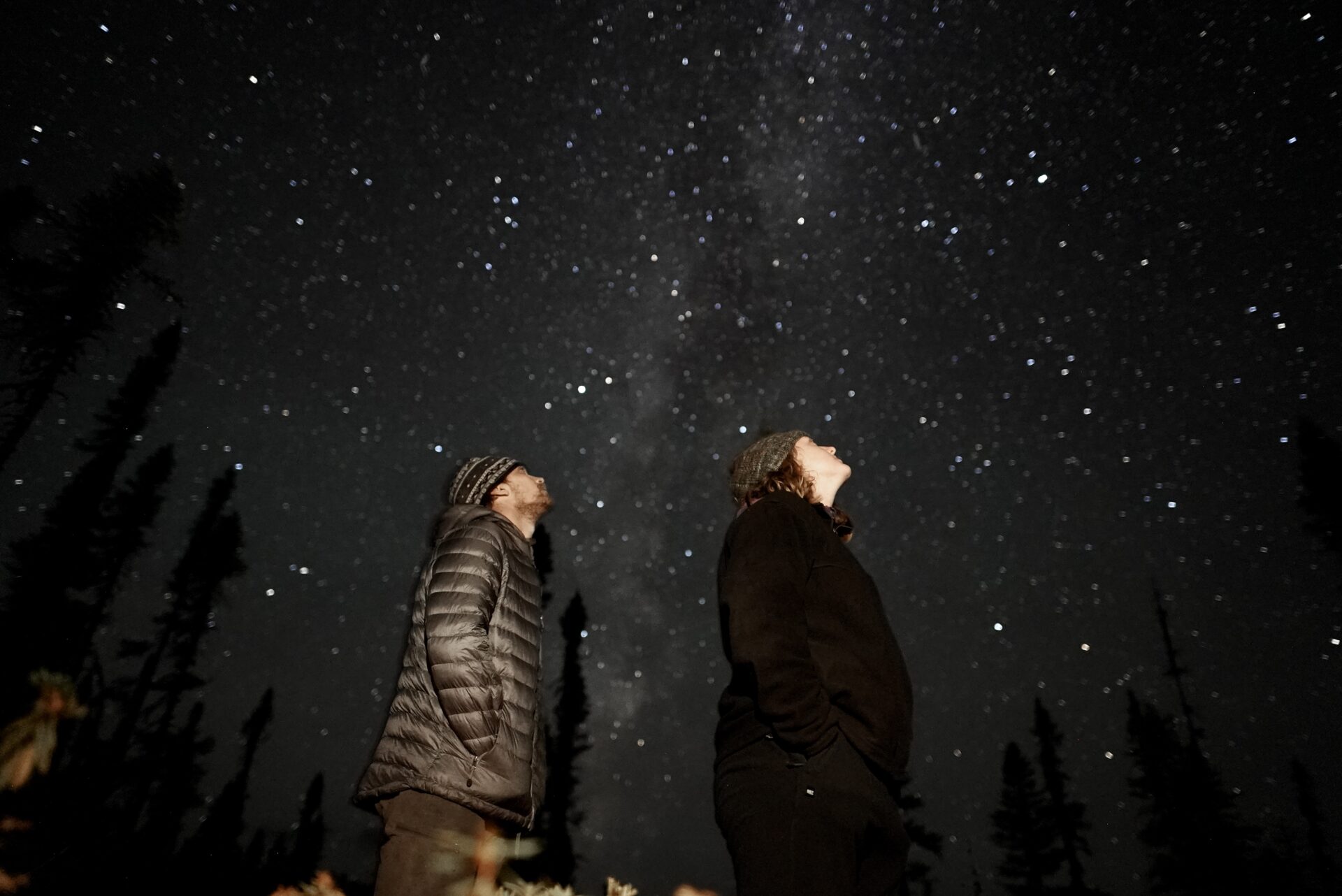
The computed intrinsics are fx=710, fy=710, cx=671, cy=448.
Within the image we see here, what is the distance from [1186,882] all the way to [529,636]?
59159 mm

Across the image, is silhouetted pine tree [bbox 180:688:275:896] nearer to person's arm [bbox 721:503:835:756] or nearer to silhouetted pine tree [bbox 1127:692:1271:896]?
person's arm [bbox 721:503:835:756]

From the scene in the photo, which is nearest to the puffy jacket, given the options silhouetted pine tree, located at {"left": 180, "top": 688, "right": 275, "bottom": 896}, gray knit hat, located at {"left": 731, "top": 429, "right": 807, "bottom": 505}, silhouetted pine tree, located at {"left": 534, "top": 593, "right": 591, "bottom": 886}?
gray knit hat, located at {"left": 731, "top": 429, "right": 807, "bottom": 505}

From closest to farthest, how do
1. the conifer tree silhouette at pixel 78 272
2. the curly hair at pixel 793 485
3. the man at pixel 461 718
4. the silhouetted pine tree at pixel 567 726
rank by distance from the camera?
1. the man at pixel 461 718
2. the curly hair at pixel 793 485
3. the conifer tree silhouette at pixel 78 272
4. the silhouetted pine tree at pixel 567 726

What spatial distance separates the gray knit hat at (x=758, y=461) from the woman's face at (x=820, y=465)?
0.06 metres

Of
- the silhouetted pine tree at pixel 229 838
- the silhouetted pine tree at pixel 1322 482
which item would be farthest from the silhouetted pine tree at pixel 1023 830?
the silhouetted pine tree at pixel 229 838

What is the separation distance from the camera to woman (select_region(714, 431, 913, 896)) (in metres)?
2.28

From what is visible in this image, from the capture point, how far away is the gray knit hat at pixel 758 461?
3654 millimetres

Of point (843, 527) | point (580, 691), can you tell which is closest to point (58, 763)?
point (843, 527)

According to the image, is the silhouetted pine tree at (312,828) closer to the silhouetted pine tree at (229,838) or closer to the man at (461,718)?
the silhouetted pine tree at (229,838)

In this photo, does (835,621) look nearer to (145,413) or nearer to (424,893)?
(424,893)

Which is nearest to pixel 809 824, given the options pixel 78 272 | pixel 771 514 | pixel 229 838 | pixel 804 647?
pixel 804 647

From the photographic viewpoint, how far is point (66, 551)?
18.9 meters

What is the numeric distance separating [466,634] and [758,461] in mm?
1669

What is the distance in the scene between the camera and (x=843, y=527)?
12.1 ft
